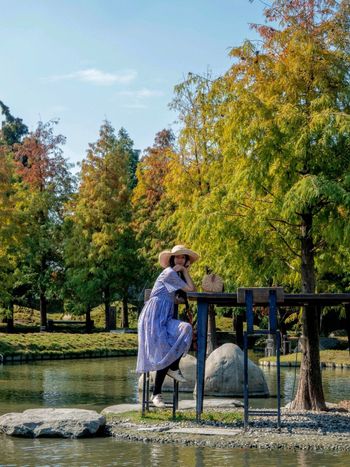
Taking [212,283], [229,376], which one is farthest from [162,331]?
[229,376]

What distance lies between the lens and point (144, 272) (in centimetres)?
4594

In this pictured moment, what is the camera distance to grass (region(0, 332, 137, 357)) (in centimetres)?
3403

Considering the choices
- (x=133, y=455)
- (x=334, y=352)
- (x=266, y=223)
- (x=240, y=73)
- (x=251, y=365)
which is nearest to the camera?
(x=133, y=455)

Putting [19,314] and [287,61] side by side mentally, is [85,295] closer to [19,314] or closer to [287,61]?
[19,314]

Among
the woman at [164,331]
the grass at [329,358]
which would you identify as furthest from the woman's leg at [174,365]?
the grass at [329,358]

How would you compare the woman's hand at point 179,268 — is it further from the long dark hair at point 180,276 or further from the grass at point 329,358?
the grass at point 329,358

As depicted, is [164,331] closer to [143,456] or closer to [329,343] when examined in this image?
[143,456]

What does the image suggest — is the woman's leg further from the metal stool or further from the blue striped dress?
the metal stool

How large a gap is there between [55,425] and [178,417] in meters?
2.03

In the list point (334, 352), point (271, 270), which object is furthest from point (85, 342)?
point (271, 270)

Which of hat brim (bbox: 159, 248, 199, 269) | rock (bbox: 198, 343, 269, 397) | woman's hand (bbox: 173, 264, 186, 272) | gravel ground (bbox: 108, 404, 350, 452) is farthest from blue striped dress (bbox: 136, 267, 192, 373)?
rock (bbox: 198, 343, 269, 397)

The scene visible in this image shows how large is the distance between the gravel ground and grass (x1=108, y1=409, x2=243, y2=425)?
220 millimetres

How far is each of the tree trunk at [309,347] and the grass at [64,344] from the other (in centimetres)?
1889

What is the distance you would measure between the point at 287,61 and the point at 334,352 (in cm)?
2038
